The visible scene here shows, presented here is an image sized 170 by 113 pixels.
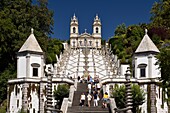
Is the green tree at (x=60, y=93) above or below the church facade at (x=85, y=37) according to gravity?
below

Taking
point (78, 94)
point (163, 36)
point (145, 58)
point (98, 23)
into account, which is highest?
point (98, 23)

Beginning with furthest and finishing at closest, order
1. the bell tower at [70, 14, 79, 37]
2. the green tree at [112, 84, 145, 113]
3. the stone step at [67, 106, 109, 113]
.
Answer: the bell tower at [70, 14, 79, 37], the green tree at [112, 84, 145, 113], the stone step at [67, 106, 109, 113]

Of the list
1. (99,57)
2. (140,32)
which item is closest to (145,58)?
(140,32)

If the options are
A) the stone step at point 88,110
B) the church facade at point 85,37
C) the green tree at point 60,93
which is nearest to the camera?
the stone step at point 88,110

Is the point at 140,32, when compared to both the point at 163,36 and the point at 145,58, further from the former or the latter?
the point at 145,58

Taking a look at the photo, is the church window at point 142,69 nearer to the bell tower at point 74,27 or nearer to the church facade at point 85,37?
the church facade at point 85,37

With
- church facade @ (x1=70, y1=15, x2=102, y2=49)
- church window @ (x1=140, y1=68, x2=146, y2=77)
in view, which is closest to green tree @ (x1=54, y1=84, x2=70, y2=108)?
church window @ (x1=140, y1=68, x2=146, y2=77)

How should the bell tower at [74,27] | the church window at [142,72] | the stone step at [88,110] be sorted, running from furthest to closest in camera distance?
the bell tower at [74,27] → the church window at [142,72] → the stone step at [88,110]

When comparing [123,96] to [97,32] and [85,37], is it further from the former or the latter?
[97,32]

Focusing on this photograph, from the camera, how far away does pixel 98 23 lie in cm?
13250

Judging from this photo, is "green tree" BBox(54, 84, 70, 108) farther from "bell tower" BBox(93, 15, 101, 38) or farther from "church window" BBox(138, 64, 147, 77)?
"bell tower" BBox(93, 15, 101, 38)

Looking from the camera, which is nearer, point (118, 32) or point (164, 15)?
point (164, 15)

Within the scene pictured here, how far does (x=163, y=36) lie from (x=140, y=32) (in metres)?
8.24

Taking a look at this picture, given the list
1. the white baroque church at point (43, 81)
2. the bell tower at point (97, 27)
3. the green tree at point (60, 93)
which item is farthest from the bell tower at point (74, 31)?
the green tree at point (60, 93)
